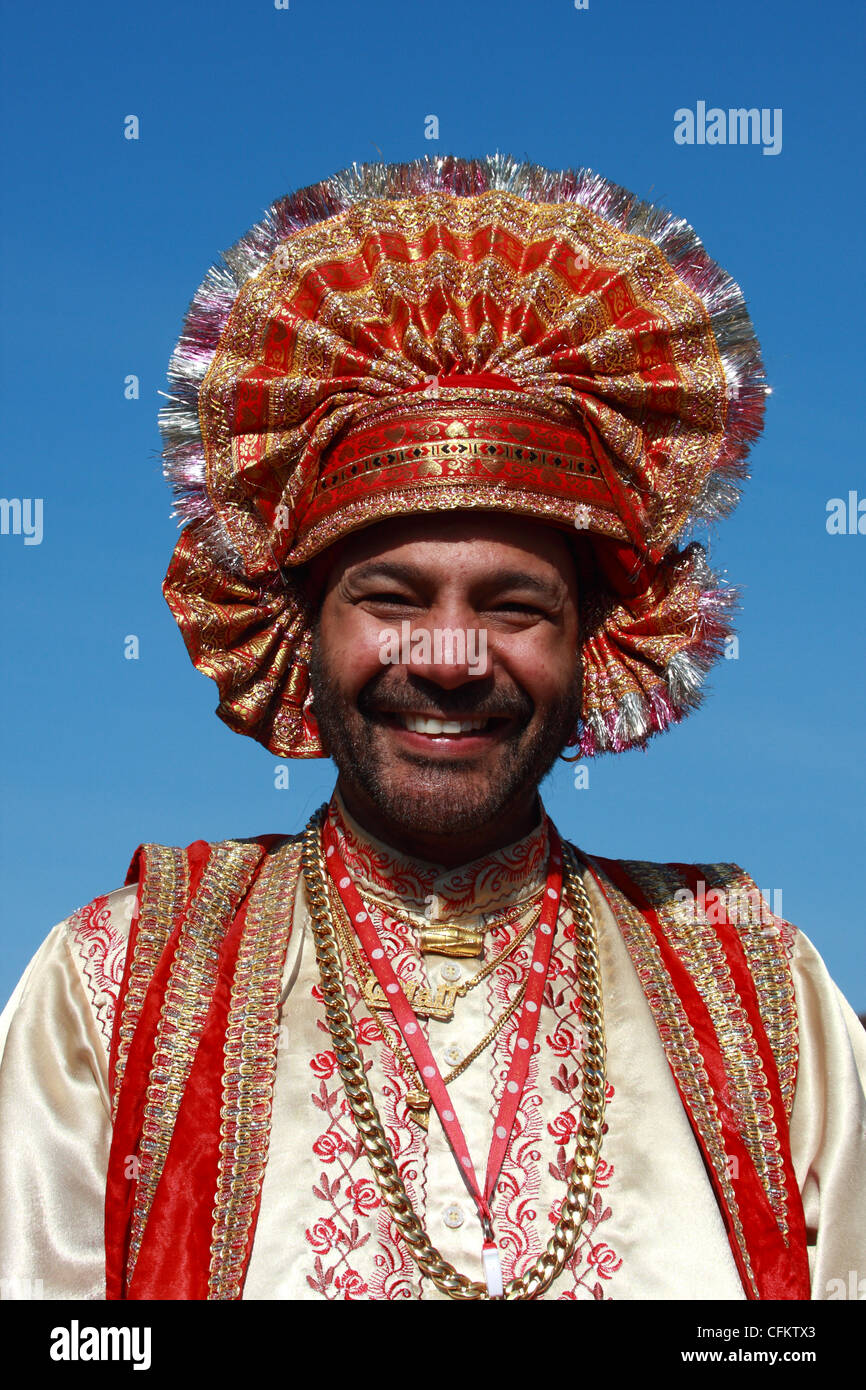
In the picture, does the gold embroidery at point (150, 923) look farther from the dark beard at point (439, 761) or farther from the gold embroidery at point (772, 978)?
the gold embroidery at point (772, 978)

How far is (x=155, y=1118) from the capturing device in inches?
123

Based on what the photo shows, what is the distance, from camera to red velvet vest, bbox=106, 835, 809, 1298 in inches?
119

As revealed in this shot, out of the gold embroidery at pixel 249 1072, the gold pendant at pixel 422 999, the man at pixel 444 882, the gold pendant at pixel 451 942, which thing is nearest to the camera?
the gold embroidery at pixel 249 1072

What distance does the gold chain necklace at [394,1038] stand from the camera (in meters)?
3.25

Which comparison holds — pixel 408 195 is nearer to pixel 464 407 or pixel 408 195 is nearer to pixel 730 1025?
pixel 464 407

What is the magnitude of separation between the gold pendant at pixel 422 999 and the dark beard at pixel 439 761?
15.3 inches

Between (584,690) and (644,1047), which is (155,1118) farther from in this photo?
(584,690)

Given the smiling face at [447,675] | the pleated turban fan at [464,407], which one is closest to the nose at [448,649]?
the smiling face at [447,675]

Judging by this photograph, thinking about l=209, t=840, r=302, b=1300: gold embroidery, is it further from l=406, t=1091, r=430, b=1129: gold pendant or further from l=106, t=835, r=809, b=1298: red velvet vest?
l=406, t=1091, r=430, b=1129: gold pendant

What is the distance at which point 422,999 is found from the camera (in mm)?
3471

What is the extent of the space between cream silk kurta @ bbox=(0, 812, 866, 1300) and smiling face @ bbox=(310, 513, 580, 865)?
215 mm

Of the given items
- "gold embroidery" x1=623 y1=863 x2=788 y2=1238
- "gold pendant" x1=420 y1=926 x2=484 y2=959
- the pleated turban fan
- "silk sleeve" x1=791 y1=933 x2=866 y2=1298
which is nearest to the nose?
the pleated turban fan

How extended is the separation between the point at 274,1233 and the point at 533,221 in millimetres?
2738

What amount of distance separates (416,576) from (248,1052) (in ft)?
4.03
